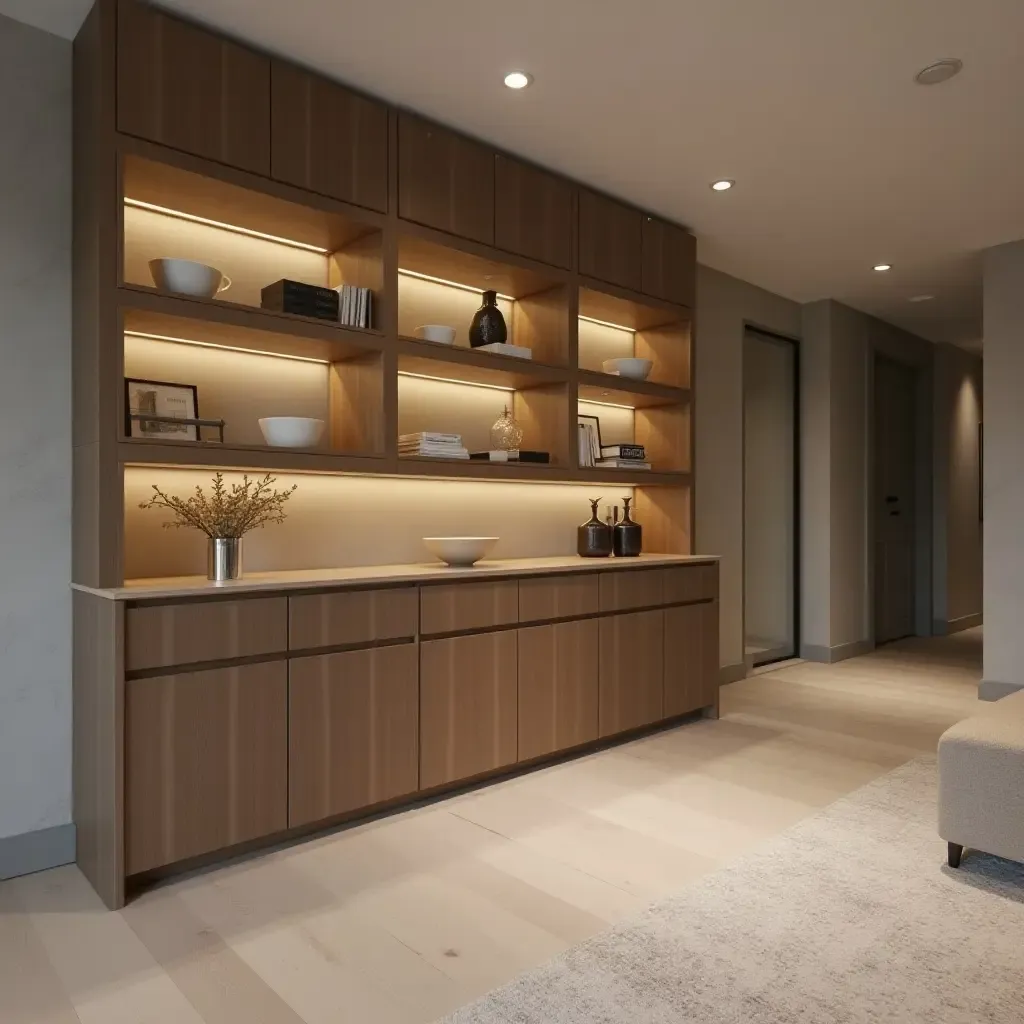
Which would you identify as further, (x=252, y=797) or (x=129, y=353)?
(x=129, y=353)

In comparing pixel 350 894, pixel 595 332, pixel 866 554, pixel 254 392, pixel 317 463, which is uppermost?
pixel 595 332

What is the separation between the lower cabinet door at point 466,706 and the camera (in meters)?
3.13

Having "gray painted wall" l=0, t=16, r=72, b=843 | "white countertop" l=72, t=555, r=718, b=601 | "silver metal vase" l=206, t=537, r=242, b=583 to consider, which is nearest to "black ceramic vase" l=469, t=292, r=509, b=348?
"white countertop" l=72, t=555, r=718, b=601

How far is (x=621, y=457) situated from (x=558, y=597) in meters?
1.02

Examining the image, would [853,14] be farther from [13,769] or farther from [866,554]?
[866,554]

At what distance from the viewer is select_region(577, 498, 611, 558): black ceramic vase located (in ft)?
13.8

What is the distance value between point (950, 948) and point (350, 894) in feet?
5.36

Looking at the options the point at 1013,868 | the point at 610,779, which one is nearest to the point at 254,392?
the point at 610,779

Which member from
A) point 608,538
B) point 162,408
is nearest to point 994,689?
point 608,538

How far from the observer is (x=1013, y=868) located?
8.55 feet

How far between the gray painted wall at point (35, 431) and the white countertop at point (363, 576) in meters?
0.19

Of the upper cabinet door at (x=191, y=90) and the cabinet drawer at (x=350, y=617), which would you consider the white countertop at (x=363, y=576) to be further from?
the upper cabinet door at (x=191, y=90)

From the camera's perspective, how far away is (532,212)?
3.77 m

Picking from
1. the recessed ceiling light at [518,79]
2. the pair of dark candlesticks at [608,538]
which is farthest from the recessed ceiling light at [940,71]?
the pair of dark candlesticks at [608,538]
